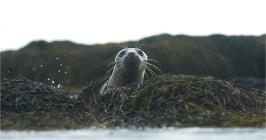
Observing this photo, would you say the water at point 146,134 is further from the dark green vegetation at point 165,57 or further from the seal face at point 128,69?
the dark green vegetation at point 165,57

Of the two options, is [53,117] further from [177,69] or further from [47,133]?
[177,69]

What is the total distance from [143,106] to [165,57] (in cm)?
3528

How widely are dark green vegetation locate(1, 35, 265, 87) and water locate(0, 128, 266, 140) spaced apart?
31.3 meters

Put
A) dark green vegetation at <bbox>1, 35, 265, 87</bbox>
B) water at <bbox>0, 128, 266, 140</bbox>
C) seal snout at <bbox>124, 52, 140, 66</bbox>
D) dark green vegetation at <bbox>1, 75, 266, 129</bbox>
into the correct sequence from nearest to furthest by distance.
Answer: water at <bbox>0, 128, 266, 140</bbox> → dark green vegetation at <bbox>1, 75, 266, 129</bbox> → seal snout at <bbox>124, 52, 140, 66</bbox> → dark green vegetation at <bbox>1, 35, 265, 87</bbox>

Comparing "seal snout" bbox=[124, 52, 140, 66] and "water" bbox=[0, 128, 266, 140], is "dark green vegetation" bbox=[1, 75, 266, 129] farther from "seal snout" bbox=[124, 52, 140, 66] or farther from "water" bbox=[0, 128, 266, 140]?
"seal snout" bbox=[124, 52, 140, 66]

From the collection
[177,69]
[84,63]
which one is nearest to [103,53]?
[84,63]

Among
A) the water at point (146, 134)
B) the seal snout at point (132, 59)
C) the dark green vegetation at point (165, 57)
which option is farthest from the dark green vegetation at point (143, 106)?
the dark green vegetation at point (165, 57)

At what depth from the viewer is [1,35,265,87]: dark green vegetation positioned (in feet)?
164

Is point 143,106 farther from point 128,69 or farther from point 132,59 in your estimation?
point 128,69

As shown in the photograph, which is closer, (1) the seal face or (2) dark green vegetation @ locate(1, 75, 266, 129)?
(2) dark green vegetation @ locate(1, 75, 266, 129)

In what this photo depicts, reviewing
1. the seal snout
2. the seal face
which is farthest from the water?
the seal snout

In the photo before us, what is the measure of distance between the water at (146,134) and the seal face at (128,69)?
16.3 feet

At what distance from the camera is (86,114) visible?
57.1 ft

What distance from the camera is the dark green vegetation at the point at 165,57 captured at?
5012cm
